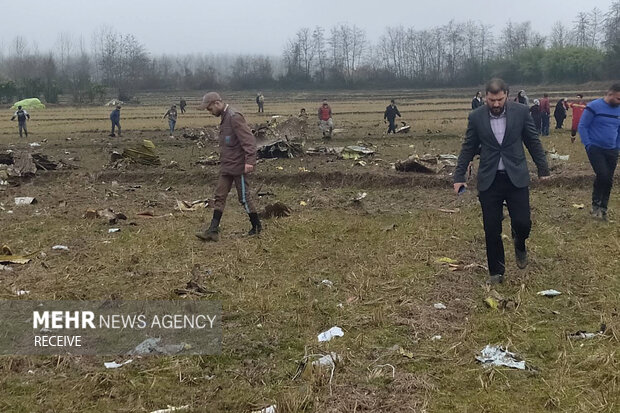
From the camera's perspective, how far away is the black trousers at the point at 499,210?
4.83 meters

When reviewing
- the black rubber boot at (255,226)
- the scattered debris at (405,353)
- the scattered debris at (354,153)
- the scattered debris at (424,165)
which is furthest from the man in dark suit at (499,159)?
the scattered debris at (354,153)

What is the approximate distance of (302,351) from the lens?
376cm

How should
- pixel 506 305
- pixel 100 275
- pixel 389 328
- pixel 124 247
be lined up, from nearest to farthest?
pixel 389 328 → pixel 506 305 → pixel 100 275 → pixel 124 247

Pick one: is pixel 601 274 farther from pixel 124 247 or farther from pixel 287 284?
pixel 124 247

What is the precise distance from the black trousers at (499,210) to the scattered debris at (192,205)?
529 centimetres

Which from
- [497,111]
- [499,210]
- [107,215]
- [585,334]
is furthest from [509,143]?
[107,215]

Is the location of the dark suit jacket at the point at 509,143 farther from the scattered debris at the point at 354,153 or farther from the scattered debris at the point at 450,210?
the scattered debris at the point at 354,153

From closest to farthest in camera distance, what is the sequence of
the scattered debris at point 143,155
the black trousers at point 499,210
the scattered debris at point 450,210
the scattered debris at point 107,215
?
the black trousers at point 499,210 → the scattered debris at point 107,215 → the scattered debris at point 450,210 → the scattered debris at point 143,155

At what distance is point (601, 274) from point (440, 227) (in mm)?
2377

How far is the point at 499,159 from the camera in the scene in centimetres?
473

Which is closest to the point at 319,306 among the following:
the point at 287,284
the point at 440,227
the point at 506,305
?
the point at 287,284

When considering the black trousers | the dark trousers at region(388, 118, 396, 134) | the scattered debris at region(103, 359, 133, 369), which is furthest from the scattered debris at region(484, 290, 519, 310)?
the dark trousers at region(388, 118, 396, 134)

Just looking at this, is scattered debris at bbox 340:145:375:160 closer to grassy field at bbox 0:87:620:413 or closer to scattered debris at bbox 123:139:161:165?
grassy field at bbox 0:87:620:413

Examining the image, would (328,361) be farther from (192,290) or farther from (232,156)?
(232,156)
